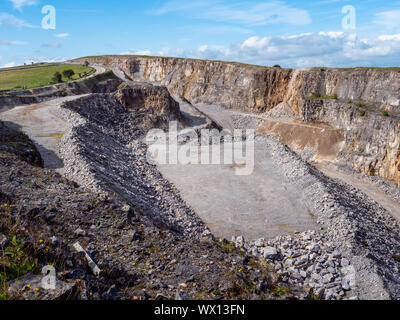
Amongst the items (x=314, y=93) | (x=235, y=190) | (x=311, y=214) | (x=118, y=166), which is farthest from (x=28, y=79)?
(x=311, y=214)

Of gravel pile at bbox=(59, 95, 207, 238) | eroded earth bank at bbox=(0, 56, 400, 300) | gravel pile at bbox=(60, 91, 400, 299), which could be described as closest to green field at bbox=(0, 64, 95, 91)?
eroded earth bank at bbox=(0, 56, 400, 300)

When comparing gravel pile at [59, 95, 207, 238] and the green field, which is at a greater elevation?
the green field

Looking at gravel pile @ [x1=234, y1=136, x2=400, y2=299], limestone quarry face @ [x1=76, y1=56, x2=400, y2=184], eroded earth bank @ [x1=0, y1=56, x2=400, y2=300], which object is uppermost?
limestone quarry face @ [x1=76, y1=56, x2=400, y2=184]

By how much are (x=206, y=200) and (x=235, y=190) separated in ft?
9.29

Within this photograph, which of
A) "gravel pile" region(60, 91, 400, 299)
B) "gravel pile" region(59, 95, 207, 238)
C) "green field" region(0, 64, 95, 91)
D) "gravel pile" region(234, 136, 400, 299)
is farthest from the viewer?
"green field" region(0, 64, 95, 91)

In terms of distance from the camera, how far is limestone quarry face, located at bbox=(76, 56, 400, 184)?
32.0 m

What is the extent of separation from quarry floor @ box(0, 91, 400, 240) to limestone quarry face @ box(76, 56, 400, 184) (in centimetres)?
427

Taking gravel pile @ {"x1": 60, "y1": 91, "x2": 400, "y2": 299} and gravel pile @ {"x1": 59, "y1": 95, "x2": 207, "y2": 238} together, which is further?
gravel pile @ {"x1": 59, "y1": 95, "x2": 207, "y2": 238}

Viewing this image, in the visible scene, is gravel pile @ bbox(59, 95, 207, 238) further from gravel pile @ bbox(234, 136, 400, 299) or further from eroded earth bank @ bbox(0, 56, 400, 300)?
gravel pile @ bbox(234, 136, 400, 299)

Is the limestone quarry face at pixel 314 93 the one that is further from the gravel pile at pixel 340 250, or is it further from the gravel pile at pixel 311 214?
the gravel pile at pixel 340 250

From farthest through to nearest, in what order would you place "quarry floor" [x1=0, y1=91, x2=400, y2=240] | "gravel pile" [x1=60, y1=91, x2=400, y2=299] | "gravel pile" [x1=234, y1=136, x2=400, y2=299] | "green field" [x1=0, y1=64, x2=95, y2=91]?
"green field" [x1=0, y1=64, x2=95, y2=91], "quarry floor" [x1=0, y1=91, x2=400, y2=240], "gravel pile" [x1=60, y1=91, x2=400, y2=299], "gravel pile" [x1=234, y1=136, x2=400, y2=299]

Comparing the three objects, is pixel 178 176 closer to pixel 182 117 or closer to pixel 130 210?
pixel 130 210
